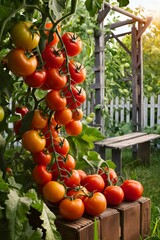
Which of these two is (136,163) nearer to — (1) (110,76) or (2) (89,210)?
(1) (110,76)

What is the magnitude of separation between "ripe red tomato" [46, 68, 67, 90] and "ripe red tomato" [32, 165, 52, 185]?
0.86ft

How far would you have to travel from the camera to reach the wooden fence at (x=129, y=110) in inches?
282

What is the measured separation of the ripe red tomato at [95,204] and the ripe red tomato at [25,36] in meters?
0.52

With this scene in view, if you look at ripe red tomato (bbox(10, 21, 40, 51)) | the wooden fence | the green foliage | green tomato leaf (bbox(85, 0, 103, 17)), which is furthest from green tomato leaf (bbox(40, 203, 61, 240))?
the wooden fence

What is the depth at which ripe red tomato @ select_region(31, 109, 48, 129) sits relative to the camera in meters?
1.15

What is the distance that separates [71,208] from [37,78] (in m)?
0.42

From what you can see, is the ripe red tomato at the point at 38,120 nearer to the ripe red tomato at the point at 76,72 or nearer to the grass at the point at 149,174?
the ripe red tomato at the point at 76,72

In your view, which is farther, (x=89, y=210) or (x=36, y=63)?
(x=89, y=210)

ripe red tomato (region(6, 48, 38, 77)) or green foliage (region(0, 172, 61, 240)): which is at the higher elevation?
ripe red tomato (region(6, 48, 38, 77))

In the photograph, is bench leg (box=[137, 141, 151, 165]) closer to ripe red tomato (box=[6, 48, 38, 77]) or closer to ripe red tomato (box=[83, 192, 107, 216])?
ripe red tomato (box=[83, 192, 107, 216])

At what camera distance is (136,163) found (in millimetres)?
5504

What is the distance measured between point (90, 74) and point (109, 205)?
4285 mm

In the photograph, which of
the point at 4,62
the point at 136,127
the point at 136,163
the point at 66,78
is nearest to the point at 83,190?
the point at 66,78

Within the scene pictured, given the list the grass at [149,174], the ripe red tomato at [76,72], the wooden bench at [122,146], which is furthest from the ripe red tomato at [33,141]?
the wooden bench at [122,146]
